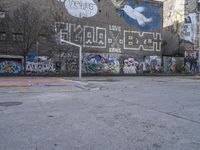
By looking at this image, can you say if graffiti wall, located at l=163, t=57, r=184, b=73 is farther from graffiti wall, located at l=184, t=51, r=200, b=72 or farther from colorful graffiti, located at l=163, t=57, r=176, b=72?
graffiti wall, located at l=184, t=51, r=200, b=72

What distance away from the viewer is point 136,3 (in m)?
54.6

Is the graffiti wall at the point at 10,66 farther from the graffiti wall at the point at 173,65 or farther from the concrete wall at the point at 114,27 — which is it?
the graffiti wall at the point at 173,65

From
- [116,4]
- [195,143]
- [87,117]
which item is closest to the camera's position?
[195,143]

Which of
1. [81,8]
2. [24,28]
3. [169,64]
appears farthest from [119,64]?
[24,28]

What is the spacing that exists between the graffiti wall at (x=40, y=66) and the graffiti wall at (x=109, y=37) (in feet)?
12.7

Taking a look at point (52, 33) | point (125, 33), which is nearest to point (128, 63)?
point (125, 33)

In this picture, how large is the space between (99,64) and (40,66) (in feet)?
30.6

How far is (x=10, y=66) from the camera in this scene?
44.1 meters

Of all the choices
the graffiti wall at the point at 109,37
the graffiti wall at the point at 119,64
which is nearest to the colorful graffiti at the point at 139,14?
the graffiti wall at the point at 109,37

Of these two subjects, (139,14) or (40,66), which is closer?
(40,66)

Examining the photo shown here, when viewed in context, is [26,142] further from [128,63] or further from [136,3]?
[136,3]

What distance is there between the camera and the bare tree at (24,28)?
43.2 meters

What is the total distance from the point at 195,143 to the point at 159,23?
5206 centimetres

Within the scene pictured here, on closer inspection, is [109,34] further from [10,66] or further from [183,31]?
[183,31]
